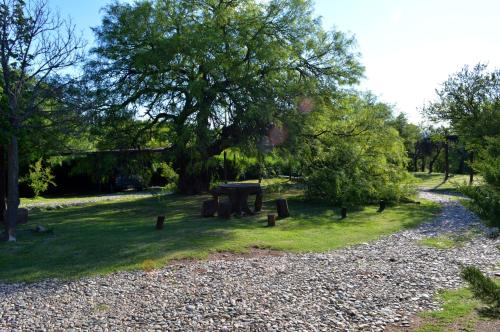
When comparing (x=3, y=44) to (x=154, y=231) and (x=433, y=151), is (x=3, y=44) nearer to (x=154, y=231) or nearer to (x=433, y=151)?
(x=154, y=231)

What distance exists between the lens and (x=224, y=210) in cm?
1372

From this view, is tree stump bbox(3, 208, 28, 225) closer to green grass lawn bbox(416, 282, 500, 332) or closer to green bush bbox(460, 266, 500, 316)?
green grass lawn bbox(416, 282, 500, 332)

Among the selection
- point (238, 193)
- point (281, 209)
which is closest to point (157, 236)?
point (238, 193)

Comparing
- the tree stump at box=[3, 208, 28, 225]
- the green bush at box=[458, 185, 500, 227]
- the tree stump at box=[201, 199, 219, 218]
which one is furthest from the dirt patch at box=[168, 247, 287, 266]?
the tree stump at box=[3, 208, 28, 225]

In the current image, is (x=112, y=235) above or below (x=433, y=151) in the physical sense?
below

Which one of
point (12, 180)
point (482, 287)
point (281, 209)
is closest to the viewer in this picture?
point (482, 287)

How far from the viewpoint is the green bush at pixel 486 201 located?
309 centimetres

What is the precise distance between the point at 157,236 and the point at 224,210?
328 centimetres

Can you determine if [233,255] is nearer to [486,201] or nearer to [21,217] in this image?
[486,201]

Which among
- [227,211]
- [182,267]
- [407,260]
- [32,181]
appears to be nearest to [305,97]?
[227,211]

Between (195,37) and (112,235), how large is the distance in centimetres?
815

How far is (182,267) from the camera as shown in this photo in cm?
802

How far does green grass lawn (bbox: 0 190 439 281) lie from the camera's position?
8.38 m

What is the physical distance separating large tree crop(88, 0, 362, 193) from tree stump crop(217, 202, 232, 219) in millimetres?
3105
